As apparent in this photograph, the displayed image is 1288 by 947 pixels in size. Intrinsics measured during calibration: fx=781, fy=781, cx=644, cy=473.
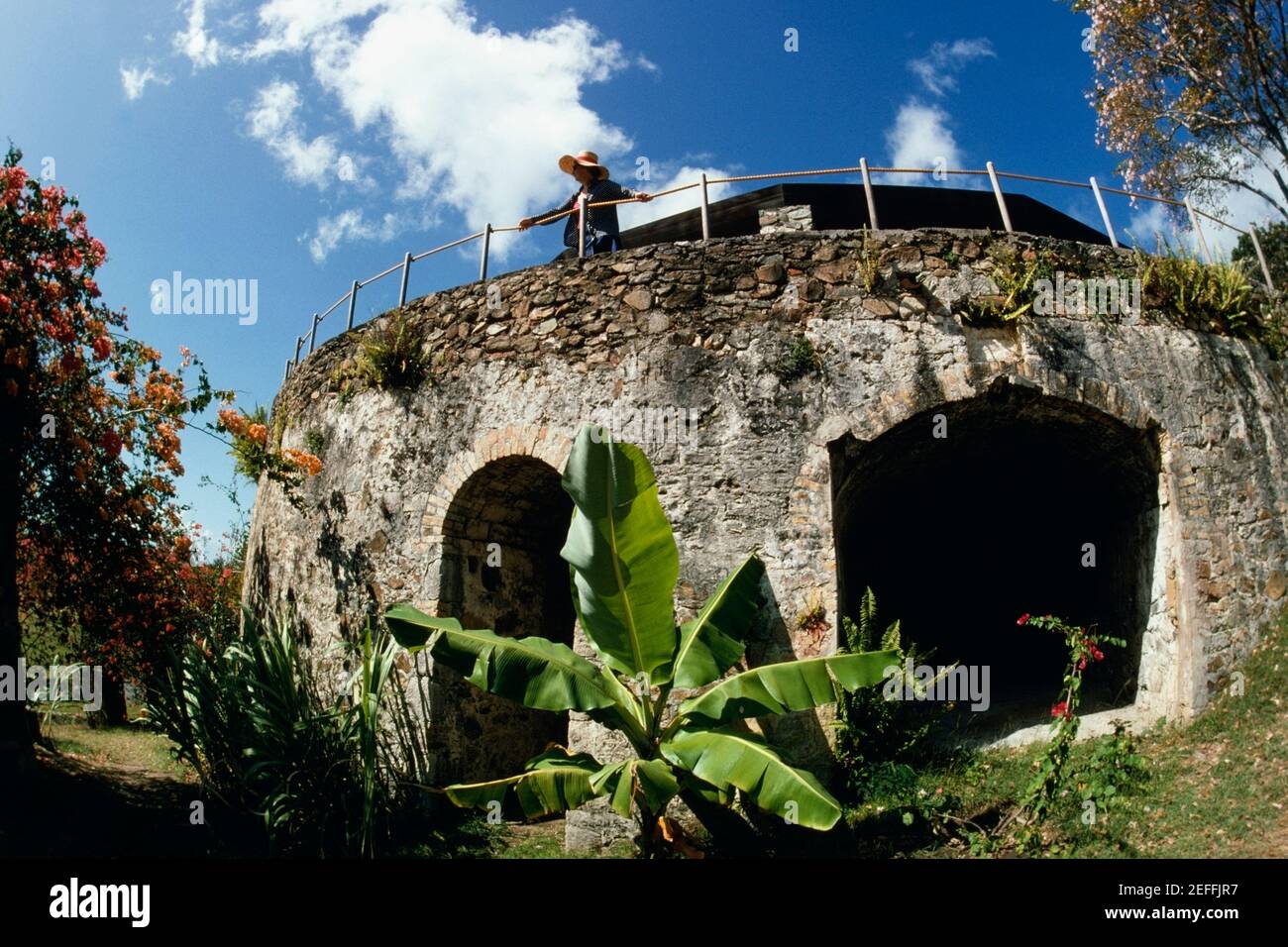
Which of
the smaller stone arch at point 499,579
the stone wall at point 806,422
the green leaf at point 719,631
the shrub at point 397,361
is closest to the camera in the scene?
the green leaf at point 719,631

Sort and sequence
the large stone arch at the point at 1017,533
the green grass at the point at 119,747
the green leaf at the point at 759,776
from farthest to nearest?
1. the green grass at the point at 119,747
2. the large stone arch at the point at 1017,533
3. the green leaf at the point at 759,776

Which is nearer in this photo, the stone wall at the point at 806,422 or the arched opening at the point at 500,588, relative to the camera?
the stone wall at the point at 806,422

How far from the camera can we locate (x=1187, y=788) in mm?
5922

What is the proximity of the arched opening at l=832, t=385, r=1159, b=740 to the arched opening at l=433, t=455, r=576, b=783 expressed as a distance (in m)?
3.25

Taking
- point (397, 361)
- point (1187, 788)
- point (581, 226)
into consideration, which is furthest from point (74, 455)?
point (1187, 788)

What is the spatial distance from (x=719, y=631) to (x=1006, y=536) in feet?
19.2

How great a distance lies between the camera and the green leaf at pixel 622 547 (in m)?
5.54

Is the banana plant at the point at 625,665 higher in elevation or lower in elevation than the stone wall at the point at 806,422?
lower

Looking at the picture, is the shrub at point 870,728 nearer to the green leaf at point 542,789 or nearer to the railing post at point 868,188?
the green leaf at point 542,789

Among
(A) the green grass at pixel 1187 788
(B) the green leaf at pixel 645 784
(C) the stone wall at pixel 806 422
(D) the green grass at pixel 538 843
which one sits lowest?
(D) the green grass at pixel 538 843

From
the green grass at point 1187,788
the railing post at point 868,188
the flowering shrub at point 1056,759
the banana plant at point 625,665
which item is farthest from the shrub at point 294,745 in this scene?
the railing post at point 868,188

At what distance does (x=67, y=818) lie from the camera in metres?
7.46

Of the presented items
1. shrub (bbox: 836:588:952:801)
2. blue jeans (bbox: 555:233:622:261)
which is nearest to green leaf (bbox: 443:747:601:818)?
shrub (bbox: 836:588:952:801)

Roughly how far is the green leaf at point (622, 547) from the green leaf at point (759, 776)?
673 mm
